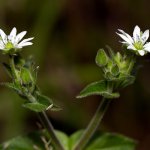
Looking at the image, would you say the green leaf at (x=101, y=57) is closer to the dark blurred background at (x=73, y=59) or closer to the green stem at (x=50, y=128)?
the green stem at (x=50, y=128)

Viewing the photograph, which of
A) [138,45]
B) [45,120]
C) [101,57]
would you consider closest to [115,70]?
[101,57]

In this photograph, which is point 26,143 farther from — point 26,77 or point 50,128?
point 26,77

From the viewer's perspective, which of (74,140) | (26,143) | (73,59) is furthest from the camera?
(73,59)

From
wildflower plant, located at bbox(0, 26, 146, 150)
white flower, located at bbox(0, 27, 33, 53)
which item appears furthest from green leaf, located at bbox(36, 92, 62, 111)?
white flower, located at bbox(0, 27, 33, 53)

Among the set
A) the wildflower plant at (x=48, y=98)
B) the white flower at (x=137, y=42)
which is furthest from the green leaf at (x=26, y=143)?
the white flower at (x=137, y=42)

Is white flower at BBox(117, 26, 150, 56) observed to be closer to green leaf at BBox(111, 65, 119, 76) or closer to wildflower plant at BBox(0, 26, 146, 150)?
wildflower plant at BBox(0, 26, 146, 150)
